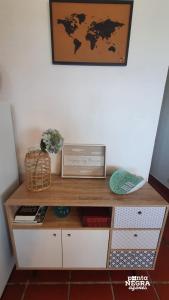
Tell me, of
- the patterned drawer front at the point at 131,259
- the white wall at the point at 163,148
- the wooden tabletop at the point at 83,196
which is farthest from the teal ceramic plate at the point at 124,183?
the white wall at the point at 163,148

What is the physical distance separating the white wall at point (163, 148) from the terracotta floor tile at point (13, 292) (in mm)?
2375

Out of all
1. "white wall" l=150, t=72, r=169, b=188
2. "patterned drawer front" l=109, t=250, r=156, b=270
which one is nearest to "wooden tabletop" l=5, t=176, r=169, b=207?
"patterned drawer front" l=109, t=250, r=156, b=270

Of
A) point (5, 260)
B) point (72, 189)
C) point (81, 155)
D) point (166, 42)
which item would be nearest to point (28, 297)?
point (5, 260)

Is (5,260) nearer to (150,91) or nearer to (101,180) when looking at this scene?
(101,180)

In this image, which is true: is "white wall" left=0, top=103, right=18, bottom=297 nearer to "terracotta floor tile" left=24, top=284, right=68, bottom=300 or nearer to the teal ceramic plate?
"terracotta floor tile" left=24, top=284, right=68, bottom=300

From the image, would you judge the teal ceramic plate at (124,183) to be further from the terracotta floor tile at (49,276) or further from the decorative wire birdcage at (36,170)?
the terracotta floor tile at (49,276)

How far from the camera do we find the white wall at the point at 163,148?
103 inches

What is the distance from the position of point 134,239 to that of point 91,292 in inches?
20.6

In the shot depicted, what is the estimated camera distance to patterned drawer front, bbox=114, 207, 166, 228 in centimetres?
109

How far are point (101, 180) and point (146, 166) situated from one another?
44 centimetres

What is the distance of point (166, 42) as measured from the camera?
1.19 metres

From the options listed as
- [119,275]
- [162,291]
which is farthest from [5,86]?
[162,291]

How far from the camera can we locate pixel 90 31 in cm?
114

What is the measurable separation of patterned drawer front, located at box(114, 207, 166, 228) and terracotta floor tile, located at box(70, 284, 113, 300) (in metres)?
0.54
